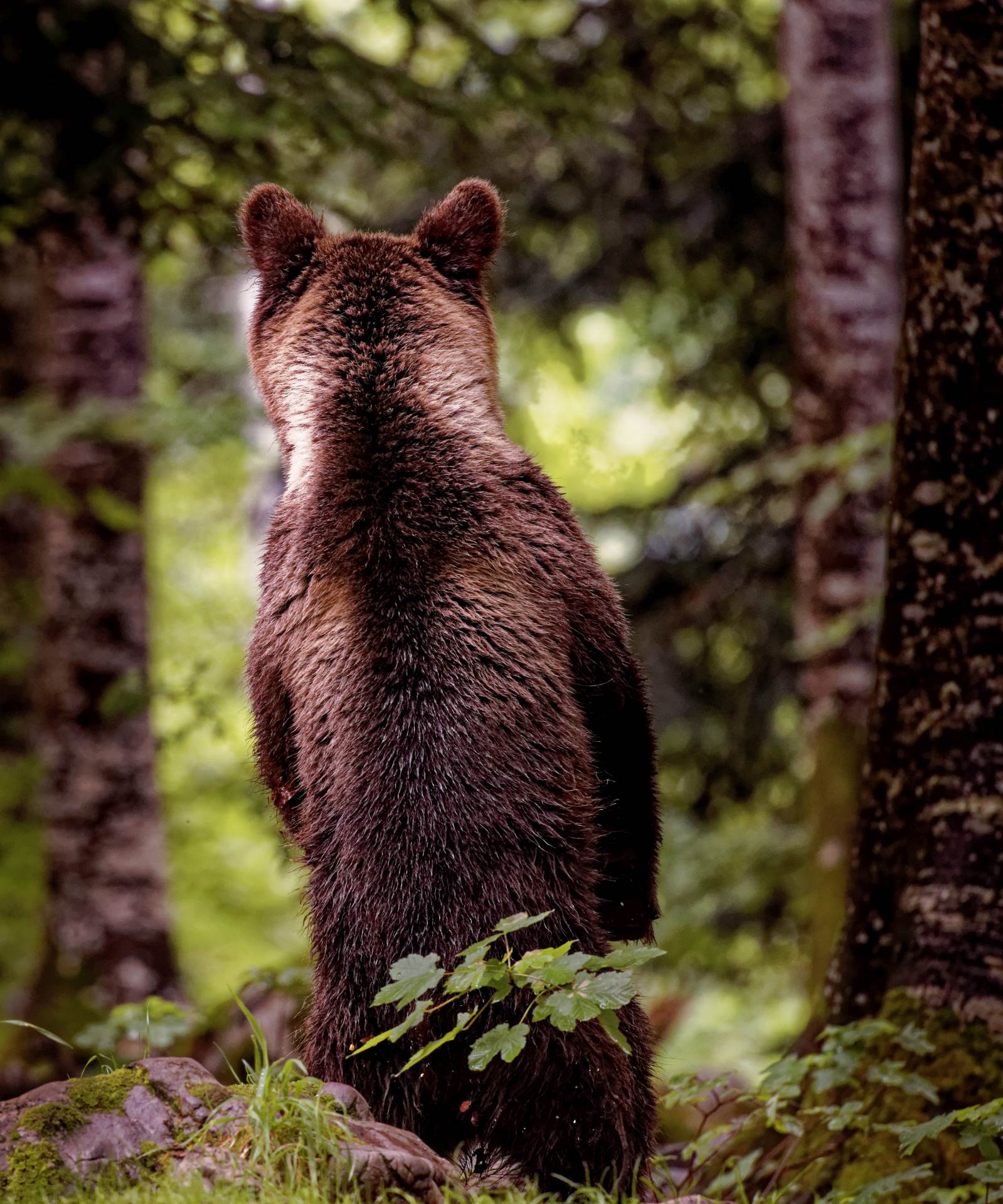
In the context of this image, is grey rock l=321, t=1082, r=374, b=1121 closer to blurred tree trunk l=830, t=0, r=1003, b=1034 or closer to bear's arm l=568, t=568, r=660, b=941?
bear's arm l=568, t=568, r=660, b=941

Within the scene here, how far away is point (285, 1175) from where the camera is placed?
9.66 ft

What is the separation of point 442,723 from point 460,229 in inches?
64.3

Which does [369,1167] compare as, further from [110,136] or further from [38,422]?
[38,422]

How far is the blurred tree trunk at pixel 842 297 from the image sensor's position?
25.4ft

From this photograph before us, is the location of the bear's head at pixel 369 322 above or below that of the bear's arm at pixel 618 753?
above

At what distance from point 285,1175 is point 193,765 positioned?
10827 millimetres

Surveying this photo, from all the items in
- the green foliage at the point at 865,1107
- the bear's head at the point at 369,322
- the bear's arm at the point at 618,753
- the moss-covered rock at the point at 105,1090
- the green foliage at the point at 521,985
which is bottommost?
the green foliage at the point at 865,1107

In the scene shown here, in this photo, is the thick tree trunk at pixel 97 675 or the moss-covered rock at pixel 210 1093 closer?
the moss-covered rock at pixel 210 1093

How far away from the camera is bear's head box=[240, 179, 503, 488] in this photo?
3.79m

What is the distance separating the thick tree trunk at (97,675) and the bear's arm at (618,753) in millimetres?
5436

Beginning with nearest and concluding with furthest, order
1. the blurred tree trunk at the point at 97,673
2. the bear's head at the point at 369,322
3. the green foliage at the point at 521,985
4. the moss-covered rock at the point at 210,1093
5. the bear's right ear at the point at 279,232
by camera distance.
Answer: the green foliage at the point at 521,985 < the moss-covered rock at the point at 210,1093 < the bear's head at the point at 369,322 < the bear's right ear at the point at 279,232 < the blurred tree trunk at the point at 97,673

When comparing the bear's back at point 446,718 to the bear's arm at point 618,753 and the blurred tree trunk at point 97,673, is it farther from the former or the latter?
the blurred tree trunk at point 97,673

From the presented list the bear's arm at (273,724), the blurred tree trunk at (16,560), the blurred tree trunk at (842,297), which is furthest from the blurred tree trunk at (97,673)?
the bear's arm at (273,724)

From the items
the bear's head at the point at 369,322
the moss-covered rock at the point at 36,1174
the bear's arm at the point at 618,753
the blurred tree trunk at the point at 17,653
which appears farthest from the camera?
the blurred tree trunk at the point at 17,653
